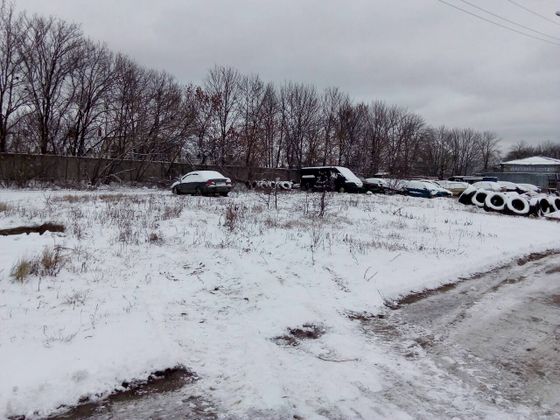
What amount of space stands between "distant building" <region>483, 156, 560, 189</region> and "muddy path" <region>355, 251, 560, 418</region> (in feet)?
212

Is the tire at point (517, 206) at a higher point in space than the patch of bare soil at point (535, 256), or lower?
higher

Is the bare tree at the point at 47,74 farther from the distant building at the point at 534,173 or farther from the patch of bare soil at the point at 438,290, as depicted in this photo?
the distant building at the point at 534,173

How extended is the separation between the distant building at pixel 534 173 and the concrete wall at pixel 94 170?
153 ft

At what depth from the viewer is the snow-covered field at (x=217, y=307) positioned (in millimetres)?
3643

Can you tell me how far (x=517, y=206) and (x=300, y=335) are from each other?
18818 millimetres

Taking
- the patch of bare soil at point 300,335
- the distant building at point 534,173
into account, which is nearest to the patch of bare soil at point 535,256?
the patch of bare soil at point 300,335

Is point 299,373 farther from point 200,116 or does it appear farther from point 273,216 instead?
point 200,116

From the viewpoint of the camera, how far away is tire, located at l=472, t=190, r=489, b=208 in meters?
23.1

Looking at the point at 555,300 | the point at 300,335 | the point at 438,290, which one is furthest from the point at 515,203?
the point at 300,335

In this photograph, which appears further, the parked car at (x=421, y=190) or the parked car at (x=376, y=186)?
the parked car at (x=376, y=186)

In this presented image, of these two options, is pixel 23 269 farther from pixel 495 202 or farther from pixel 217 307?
pixel 495 202

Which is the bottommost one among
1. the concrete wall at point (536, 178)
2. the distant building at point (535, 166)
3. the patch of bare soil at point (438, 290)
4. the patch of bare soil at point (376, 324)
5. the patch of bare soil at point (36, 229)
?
the patch of bare soil at point (376, 324)

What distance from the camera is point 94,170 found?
34.1 m

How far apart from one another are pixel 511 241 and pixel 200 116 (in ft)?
119
